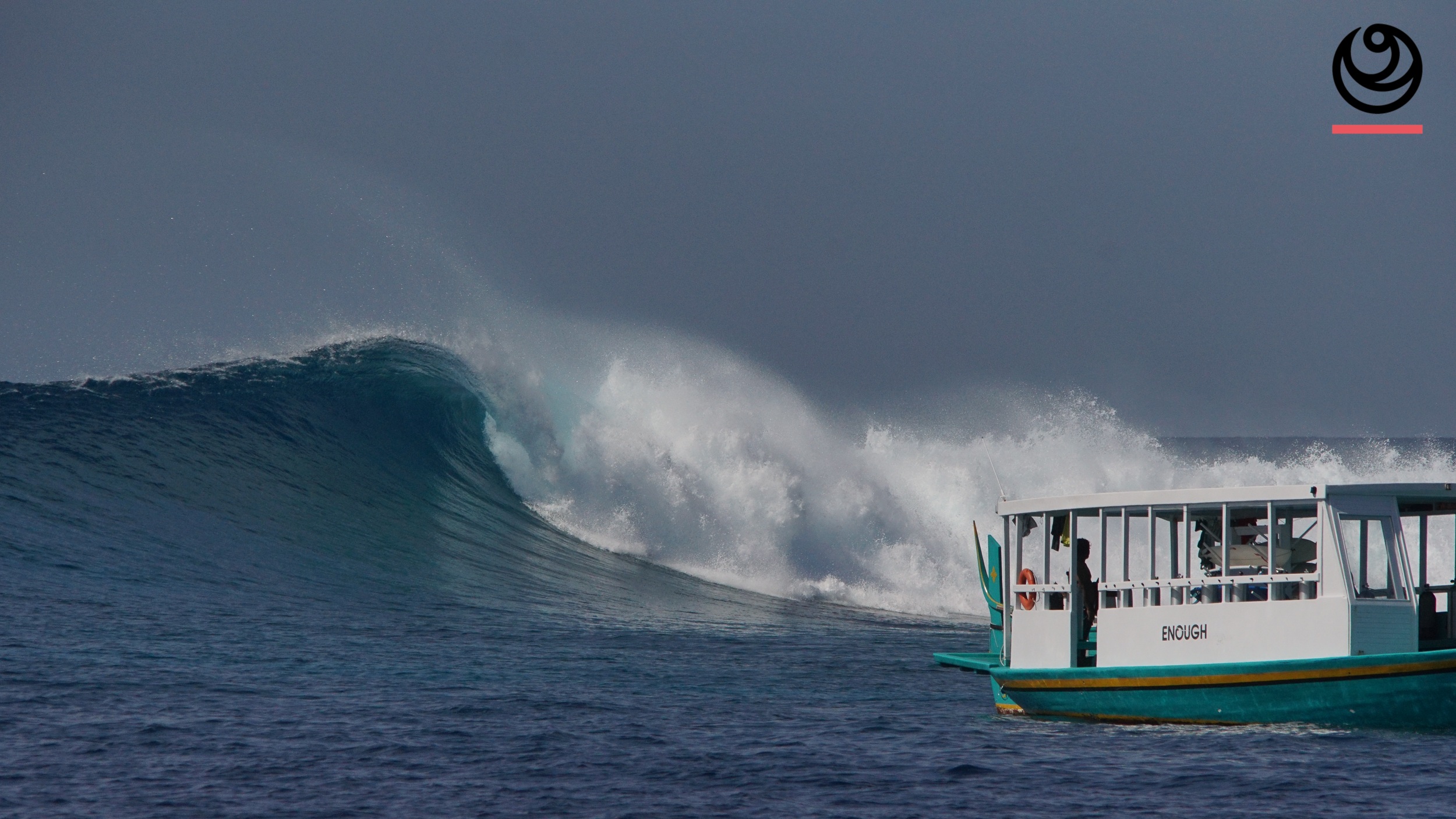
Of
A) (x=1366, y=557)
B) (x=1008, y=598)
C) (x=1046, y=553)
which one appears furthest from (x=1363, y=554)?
(x=1008, y=598)

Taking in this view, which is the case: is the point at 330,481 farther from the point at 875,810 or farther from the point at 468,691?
the point at 875,810

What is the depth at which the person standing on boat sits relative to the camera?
1416 cm

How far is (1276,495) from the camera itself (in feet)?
40.4

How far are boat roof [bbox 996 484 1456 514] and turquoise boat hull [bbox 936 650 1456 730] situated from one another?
1.58 meters

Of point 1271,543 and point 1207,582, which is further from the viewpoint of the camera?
point 1207,582

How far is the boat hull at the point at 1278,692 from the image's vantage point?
38.6 feet

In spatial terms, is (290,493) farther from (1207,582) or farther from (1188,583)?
(1207,582)

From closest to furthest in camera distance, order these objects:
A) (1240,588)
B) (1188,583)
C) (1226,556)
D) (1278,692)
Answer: (1278,692)
(1226,556)
(1188,583)
(1240,588)

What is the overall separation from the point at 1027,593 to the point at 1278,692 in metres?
3.21

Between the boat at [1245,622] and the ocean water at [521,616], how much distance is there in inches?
15.4

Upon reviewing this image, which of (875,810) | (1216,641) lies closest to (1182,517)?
Result: (1216,641)

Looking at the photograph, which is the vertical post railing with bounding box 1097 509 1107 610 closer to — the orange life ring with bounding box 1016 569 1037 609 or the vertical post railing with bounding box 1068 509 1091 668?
the vertical post railing with bounding box 1068 509 1091 668

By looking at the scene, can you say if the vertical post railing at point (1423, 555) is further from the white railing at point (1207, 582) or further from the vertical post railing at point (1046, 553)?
the vertical post railing at point (1046, 553)

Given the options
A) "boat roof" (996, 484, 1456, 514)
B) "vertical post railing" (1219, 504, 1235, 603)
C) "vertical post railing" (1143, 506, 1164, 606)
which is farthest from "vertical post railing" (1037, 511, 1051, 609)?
"vertical post railing" (1219, 504, 1235, 603)
